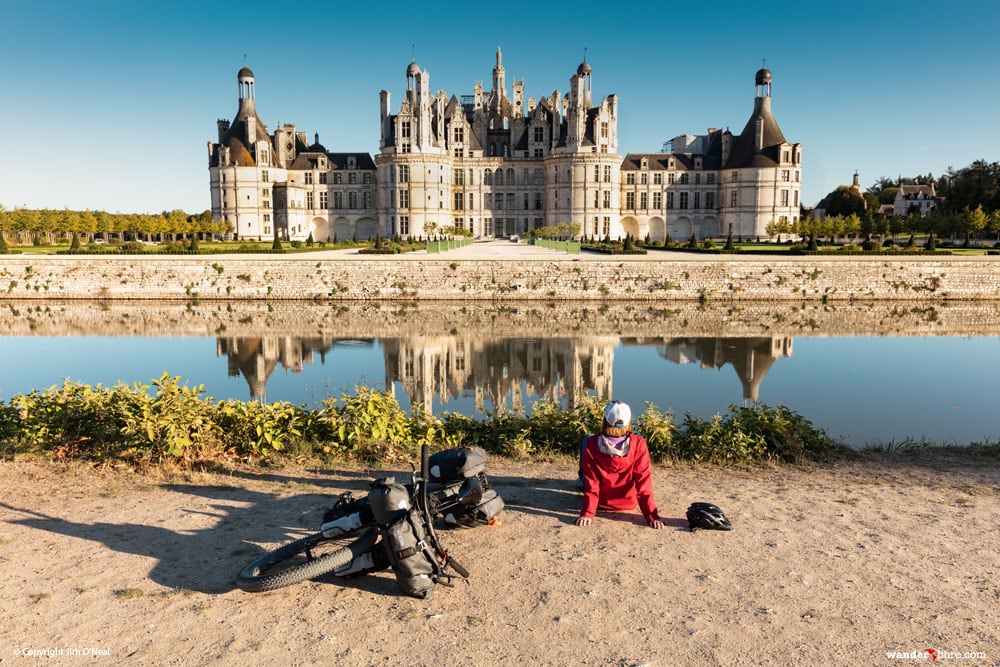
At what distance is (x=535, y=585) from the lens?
4672 millimetres

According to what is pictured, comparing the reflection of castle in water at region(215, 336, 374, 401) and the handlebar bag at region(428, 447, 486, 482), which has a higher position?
the handlebar bag at region(428, 447, 486, 482)

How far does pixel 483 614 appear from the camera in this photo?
14.1 feet

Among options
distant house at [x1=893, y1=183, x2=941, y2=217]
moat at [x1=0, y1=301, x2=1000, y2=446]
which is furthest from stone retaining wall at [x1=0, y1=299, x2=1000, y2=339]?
distant house at [x1=893, y1=183, x2=941, y2=217]

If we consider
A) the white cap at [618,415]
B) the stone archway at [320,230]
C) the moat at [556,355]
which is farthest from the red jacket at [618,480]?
the stone archway at [320,230]

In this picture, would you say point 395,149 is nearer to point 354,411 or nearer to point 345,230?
point 345,230

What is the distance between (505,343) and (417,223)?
48693 millimetres

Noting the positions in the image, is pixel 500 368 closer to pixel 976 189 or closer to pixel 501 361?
pixel 501 361

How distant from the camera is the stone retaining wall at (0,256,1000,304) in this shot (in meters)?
28.7

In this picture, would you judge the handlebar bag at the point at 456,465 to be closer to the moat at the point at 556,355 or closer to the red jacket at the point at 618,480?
the red jacket at the point at 618,480

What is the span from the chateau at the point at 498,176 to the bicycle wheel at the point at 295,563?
59881mm

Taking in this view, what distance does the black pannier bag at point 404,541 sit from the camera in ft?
14.3

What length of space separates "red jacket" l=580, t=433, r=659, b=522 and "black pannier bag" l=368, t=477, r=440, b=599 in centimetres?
173

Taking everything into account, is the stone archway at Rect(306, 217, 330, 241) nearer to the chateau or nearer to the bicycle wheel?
the chateau

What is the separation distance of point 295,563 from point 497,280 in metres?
24.6
